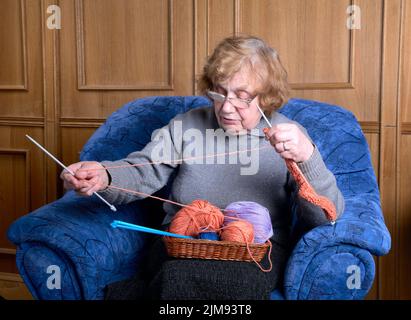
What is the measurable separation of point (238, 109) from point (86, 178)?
0.43 m

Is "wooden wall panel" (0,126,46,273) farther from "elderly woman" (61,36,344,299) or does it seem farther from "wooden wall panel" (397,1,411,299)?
"wooden wall panel" (397,1,411,299)

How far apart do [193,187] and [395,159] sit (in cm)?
88

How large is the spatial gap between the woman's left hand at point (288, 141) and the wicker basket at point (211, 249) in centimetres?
22

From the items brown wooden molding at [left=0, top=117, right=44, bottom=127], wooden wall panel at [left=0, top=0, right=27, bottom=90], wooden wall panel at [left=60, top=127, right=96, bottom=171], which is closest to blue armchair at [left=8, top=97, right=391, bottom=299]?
wooden wall panel at [left=60, top=127, right=96, bottom=171]

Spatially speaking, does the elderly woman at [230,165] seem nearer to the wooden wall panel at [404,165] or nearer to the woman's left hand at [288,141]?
the woman's left hand at [288,141]

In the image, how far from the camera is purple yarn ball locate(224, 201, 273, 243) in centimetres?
132

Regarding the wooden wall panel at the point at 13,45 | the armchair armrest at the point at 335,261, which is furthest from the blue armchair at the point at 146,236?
the wooden wall panel at the point at 13,45

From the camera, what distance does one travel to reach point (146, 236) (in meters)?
1.68

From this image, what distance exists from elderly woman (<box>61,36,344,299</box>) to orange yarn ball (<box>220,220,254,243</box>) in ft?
0.42

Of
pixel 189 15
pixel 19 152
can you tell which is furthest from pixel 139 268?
pixel 19 152

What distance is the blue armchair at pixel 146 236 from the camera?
1278 mm

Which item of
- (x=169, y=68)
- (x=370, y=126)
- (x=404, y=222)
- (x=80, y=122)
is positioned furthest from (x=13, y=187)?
(x=404, y=222)

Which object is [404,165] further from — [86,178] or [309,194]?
[86,178]

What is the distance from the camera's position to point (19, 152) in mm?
2600
